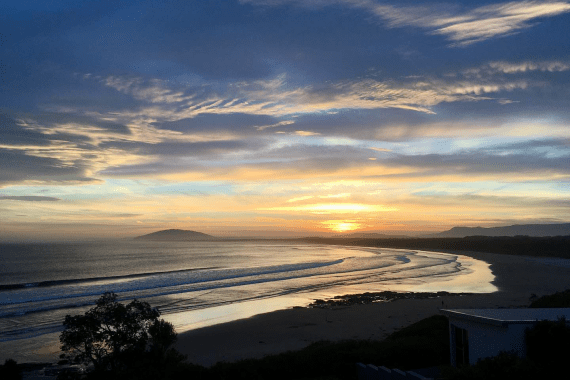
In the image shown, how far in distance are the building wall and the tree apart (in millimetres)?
7405

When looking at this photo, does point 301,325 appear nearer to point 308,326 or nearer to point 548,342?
point 308,326

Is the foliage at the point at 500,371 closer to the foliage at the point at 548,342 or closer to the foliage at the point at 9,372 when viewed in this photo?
the foliage at the point at 548,342

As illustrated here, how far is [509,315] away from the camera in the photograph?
35.7ft

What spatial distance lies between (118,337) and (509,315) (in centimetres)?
967

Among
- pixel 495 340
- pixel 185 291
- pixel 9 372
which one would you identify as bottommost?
pixel 185 291

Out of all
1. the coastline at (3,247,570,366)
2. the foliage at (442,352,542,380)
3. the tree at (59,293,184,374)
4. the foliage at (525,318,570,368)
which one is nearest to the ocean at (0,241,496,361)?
the coastline at (3,247,570,366)

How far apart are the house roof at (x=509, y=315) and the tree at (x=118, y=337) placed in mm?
7429

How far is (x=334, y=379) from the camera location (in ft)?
39.8

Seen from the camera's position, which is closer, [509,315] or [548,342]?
[548,342]

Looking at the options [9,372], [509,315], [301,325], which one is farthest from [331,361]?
[301,325]

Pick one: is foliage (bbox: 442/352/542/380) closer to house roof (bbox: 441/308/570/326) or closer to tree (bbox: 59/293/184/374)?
house roof (bbox: 441/308/570/326)

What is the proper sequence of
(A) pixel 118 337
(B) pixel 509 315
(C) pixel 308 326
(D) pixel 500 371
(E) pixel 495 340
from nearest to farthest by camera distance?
(D) pixel 500 371
(E) pixel 495 340
(A) pixel 118 337
(B) pixel 509 315
(C) pixel 308 326

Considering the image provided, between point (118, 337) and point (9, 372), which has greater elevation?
point (118, 337)

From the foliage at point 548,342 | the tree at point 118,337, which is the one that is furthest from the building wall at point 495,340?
the tree at point 118,337
